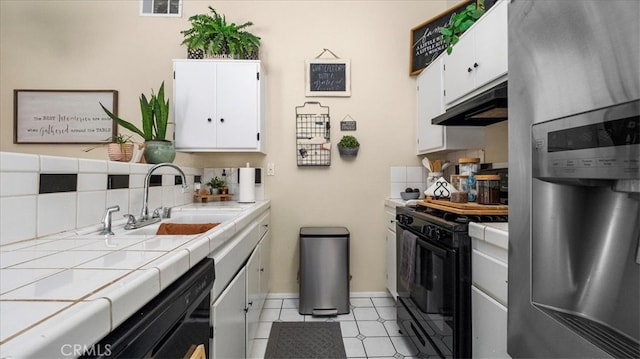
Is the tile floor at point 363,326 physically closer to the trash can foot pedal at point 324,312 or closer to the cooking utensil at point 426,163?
the trash can foot pedal at point 324,312

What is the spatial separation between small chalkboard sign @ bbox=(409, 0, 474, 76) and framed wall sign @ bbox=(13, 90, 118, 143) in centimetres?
283

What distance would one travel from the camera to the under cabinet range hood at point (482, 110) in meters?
1.32

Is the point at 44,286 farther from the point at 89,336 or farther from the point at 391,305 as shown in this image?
the point at 391,305

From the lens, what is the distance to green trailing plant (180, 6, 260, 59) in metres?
2.26

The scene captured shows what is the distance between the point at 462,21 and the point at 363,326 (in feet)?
7.47

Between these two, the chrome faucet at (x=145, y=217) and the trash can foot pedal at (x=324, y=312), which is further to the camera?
the trash can foot pedal at (x=324, y=312)

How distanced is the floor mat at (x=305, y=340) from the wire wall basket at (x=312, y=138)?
4.43ft

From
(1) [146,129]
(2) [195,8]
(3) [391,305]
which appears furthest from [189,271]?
(2) [195,8]

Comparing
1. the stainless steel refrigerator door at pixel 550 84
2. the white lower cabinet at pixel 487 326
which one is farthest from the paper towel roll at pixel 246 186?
the stainless steel refrigerator door at pixel 550 84

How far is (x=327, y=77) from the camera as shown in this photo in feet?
8.63

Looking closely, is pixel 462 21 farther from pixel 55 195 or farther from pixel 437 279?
pixel 55 195

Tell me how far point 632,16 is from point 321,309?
2286 mm

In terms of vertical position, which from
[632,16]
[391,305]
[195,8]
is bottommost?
[391,305]

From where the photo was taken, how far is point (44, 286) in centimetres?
50
